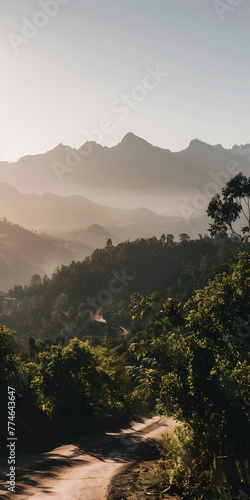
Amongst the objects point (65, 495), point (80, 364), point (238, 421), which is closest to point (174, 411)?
point (238, 421)

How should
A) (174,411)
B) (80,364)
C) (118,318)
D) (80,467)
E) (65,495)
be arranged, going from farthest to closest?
1. (118,318)
2. (80,364)
3. (80,467)
4. (174,411)
5. (65,495)

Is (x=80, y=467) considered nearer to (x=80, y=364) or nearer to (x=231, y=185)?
(x=80, y=364)

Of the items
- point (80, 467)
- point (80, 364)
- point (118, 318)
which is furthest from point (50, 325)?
point (80, 467)

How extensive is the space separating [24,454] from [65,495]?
1414 cm

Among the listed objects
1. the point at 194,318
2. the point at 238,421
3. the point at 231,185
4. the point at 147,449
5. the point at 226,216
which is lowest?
the point at 147,449

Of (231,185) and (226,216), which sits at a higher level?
(231,185)

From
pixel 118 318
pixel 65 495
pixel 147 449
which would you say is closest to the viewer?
pixel 65 495

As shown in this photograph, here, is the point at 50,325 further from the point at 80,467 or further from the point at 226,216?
the point at 80,467

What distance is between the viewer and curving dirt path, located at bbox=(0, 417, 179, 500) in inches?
766

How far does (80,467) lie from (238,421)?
10.8 metres

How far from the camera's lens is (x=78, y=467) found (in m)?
25.5

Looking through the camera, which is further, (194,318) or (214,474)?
(194,318)

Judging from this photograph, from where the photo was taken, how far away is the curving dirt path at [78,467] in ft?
63.8

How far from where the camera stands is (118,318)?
185m
